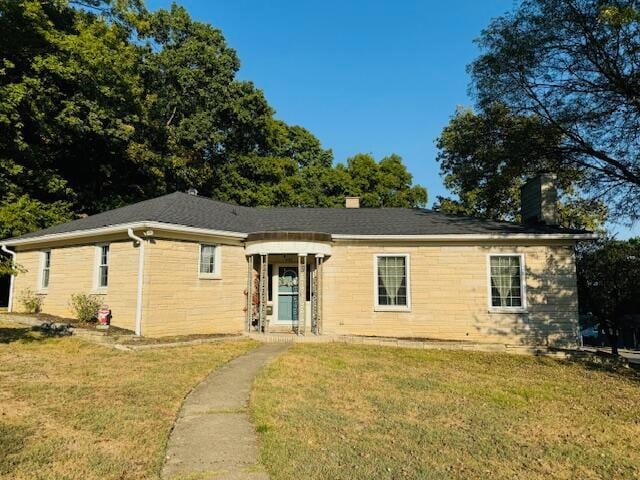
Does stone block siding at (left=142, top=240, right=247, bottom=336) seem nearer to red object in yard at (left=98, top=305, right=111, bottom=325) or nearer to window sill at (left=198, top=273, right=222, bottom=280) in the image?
window sill at (left=198, top=273, right=222, bottom=280)

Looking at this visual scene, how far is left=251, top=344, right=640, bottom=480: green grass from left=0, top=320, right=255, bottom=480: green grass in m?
1.27

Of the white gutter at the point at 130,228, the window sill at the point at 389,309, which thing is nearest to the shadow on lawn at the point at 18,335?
the white gutter at the point at 130,228

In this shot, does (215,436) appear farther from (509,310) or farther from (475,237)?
(509,310)

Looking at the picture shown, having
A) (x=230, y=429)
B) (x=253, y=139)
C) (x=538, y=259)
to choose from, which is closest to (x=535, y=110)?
(x=538, y=259)

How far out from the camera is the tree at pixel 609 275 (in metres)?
22.2

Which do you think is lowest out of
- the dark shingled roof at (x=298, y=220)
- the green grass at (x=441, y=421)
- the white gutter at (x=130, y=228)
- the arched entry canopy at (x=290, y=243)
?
the green grass at (x=441, y=421)

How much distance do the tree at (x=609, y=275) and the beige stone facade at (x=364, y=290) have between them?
1129cm

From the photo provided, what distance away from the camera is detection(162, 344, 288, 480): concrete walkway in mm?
4094

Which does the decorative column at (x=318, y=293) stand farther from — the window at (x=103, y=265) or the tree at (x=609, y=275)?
the tree at (x=609, y=275)

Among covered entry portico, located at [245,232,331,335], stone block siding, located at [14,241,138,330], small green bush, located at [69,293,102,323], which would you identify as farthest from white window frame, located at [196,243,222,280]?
small green bush, located at [69,293,102,323]

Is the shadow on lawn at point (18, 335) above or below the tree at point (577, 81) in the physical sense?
below

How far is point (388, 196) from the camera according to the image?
3750cm

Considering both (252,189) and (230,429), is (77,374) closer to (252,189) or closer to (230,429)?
(230,429)

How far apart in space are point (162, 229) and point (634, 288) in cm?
2344
